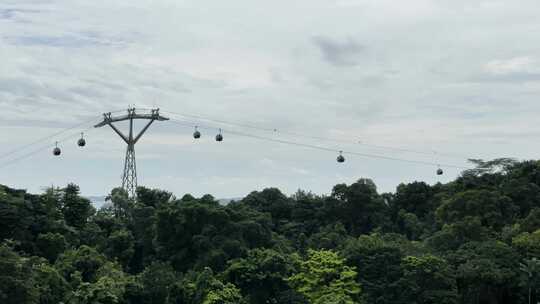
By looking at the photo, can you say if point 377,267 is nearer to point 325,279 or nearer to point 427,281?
point 427,281

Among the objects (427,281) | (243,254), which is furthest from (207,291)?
(427,281)

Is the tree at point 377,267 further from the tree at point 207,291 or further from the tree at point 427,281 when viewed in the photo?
the tree at point 207,291

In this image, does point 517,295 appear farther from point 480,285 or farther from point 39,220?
point 39,220

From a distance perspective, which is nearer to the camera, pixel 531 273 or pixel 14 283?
pixel 14 283

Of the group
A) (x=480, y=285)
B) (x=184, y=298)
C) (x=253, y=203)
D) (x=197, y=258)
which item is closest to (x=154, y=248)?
(x=197, y=258)

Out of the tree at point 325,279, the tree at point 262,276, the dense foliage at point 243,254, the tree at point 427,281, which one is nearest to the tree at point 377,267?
the dense foliage at point 243,254

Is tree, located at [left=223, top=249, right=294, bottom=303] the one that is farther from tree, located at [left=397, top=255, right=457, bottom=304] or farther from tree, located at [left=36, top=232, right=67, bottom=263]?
tree, located at [left=36, top=232, right=67, bottom=263]
